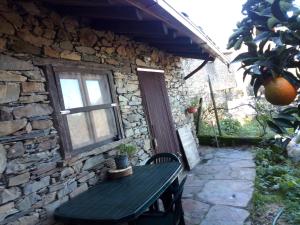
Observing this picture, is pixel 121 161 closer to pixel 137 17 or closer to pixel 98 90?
pixel 98 90

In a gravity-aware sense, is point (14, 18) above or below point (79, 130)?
above

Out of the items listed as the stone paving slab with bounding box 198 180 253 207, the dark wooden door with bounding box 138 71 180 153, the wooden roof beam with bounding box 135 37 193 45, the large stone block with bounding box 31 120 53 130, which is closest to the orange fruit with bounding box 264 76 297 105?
the large stone block with bounding box 31 120 53 130

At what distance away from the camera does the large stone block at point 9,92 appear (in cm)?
225

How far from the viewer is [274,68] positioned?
1094 mm

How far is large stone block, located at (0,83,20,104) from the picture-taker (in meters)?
2.25

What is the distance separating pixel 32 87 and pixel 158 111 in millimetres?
2829

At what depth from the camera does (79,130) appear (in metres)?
3.05

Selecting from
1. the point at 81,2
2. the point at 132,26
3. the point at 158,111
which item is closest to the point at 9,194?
the point at 81,2

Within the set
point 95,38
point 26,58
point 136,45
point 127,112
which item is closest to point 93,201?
point 26,58

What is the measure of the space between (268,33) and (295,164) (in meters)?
4.78

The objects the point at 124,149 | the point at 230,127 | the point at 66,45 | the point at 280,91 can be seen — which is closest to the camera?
the point at 280,91

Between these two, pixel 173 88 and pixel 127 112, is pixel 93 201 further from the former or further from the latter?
pixel 173 88

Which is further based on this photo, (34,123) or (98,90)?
(98,90)

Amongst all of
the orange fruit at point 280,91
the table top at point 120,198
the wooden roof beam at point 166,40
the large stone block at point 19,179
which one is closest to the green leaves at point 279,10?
the orange fruit at point 280,91
